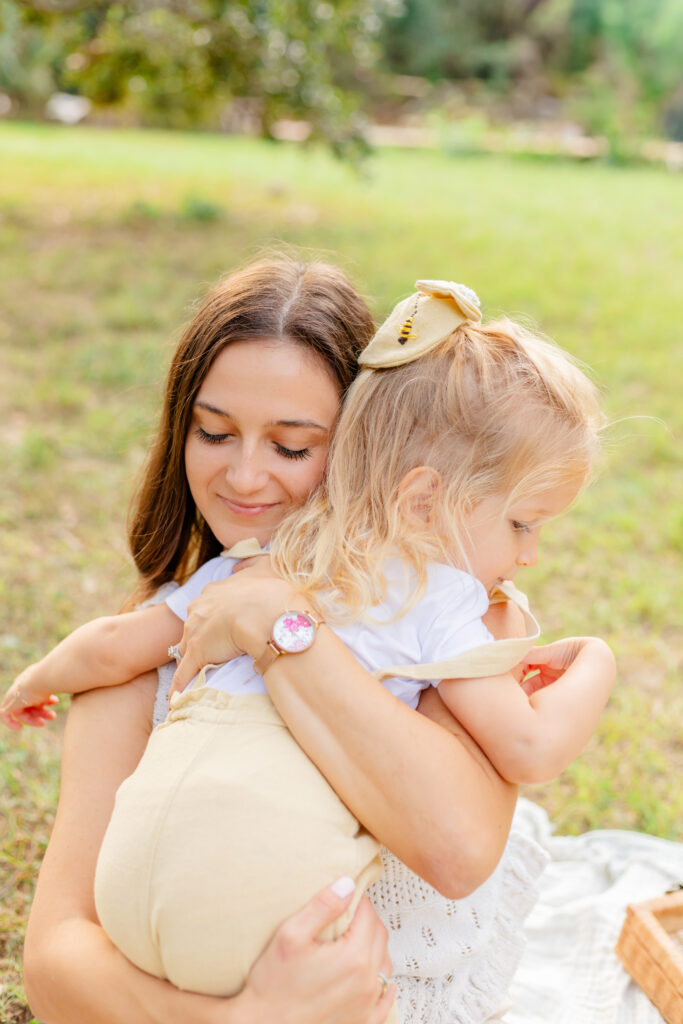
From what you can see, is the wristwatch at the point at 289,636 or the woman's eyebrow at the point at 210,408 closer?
the wristwatch at the point at 289,636

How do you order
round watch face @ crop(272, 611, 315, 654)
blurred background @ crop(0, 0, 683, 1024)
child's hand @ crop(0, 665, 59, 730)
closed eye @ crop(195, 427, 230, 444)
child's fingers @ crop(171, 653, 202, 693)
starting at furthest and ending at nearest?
blurred background @ crop(0, 0, 683, 1024), child's hand @ crop(0, 665, 59, 730), closed eye @ crop(195, 427, 230, 444), child's fingers @ crop(171, 653, 202, 693), round watch face @ crop(272, 611, 315, 654)

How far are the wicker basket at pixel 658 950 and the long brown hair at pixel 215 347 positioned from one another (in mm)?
1253

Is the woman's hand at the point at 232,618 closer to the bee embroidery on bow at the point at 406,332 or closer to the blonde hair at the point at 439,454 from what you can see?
the blonde hair at the point at 439,454

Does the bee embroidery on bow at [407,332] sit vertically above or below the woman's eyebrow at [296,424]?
above

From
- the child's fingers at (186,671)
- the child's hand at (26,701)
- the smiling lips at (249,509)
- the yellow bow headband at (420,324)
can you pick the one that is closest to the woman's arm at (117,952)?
the child's hand at (26,701)

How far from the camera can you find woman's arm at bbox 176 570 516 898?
1466 mm

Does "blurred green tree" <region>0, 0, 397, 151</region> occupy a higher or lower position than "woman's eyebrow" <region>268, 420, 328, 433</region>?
lower

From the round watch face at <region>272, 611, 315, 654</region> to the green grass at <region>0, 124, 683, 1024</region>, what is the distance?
0.97m

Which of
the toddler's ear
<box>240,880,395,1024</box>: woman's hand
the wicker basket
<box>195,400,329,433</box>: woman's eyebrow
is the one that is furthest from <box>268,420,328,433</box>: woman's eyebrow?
the wicker basket

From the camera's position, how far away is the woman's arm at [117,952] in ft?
4.57

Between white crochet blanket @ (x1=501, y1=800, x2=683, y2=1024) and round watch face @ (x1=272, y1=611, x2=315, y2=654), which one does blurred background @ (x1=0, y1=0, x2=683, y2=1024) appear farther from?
round watch face @ (x1=272, y1=611, x2=315, y2=654)

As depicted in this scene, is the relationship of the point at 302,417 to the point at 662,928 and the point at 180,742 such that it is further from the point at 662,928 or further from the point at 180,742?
the point at 662,928

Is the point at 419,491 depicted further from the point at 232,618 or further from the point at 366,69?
the point at 366,69

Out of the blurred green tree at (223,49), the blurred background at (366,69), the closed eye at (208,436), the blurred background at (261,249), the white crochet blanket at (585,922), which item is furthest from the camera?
the blurred background at (366,69)
